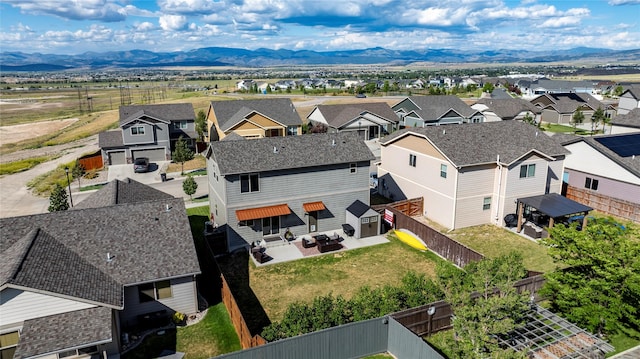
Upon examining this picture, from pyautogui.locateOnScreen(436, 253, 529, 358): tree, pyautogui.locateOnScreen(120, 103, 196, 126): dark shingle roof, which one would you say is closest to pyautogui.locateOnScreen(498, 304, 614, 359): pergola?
pyautogui.locateOnScreen(436, 253, 529, 358): tree

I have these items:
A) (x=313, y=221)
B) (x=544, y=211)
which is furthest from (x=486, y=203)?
(x=313, y=221)

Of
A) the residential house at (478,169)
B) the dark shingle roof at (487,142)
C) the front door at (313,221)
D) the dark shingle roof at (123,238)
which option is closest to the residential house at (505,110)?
the dark shingle roof at (487,142)

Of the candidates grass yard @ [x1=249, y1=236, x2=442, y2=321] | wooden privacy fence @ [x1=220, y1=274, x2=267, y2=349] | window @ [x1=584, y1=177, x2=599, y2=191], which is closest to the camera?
wooden privacy fence @ [x1=220, y1=274, x2=267, y2=349]

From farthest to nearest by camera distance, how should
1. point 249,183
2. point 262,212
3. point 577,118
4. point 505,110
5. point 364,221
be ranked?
point 505,110, point 577,118, point 364,221, point 249,183, point 262,212

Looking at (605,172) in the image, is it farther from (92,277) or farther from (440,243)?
(92,277)

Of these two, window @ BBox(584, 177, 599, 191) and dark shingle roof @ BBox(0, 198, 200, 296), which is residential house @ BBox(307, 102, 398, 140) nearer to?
window @ BBox(584, 177, 599, 191)

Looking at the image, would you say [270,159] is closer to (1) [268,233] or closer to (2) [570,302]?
(1) [268,233]
